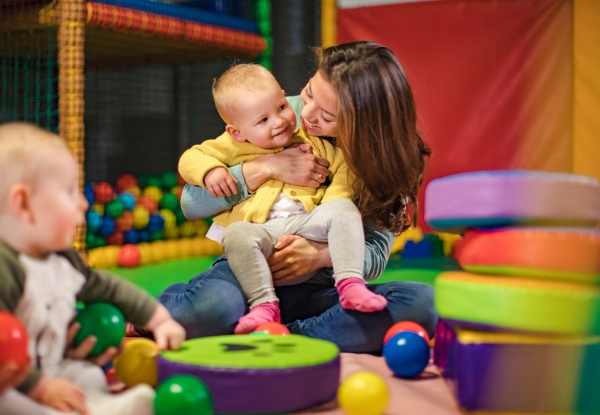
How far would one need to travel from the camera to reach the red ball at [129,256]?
284 cm

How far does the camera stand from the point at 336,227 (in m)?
1.43

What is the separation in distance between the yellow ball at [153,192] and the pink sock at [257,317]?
5.75 ft

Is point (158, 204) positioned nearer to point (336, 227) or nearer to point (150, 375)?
point (336, 227)

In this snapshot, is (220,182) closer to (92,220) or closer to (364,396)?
(364,396)

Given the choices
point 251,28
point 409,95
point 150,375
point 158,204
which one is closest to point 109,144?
point 158,204

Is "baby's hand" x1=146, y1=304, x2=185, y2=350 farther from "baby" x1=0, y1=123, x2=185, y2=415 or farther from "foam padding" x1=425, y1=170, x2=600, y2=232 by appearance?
"foam padding" x1=425, y1=170, x2=600, y2=232

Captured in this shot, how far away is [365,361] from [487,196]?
0.44 m

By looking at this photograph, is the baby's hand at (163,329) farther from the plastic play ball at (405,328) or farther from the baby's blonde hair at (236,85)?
the baby's blonde hair at (236,85)

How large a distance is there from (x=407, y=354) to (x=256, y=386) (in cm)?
32

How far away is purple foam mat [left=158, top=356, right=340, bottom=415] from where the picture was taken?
1.00 meters

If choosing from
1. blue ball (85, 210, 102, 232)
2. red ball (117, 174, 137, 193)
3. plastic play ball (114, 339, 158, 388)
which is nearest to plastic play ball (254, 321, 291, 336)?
plastic play ball (114, 339, 158, 388)

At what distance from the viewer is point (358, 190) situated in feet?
4.98

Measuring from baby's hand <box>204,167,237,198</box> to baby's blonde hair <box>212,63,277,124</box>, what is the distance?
133 mm

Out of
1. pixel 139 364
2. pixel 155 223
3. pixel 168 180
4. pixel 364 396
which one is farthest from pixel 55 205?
A: pixel 168 180
